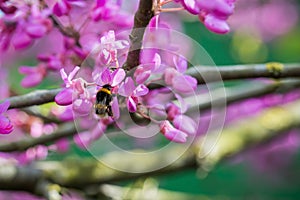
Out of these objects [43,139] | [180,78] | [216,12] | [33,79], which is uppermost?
[216,12]

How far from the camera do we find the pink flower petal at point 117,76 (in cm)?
87

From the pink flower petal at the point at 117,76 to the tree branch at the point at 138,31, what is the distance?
0.15ft

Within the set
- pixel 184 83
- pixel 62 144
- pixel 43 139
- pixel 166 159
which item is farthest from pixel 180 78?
pixel 166 159

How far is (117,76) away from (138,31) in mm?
73

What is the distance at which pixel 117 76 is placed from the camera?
0.87m

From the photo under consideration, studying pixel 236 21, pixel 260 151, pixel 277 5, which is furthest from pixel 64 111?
pixel 277 5

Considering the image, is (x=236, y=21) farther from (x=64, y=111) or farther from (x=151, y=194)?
(x=64, y=111)

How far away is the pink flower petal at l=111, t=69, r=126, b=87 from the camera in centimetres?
87

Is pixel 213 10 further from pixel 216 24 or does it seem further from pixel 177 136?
pixel 177 136

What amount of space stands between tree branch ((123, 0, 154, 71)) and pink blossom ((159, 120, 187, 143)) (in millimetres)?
121

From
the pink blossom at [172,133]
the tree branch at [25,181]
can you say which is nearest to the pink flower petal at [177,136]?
the pink blossom at [172,133]

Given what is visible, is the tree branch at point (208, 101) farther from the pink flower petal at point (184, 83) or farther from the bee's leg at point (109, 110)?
the bee's leg at point (109, 110)

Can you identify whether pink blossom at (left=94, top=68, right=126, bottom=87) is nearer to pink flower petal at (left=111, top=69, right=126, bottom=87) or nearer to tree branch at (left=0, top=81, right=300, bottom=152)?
pink flower petal at (left=111, top=69, right=126, bottom=87)

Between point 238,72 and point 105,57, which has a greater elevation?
point 105,57
